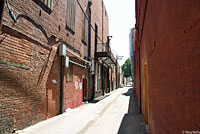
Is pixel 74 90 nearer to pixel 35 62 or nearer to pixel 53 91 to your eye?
pixel 53 91

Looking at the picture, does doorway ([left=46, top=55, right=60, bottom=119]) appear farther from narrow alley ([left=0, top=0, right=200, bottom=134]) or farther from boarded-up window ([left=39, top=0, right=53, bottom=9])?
boarded-up window ([left=39, top=0, right=53, bottom=9])

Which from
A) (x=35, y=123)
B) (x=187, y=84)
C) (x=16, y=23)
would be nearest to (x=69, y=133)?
(x=35, y=123)

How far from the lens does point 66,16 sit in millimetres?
10039

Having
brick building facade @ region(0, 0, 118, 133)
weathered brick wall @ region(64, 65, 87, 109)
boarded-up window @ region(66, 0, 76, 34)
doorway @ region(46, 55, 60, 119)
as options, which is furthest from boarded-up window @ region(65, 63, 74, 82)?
boarded-up window @ region(66, 0, 76, 34)

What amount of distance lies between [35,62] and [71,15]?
17.5ft

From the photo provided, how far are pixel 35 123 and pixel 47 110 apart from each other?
41.8 inches

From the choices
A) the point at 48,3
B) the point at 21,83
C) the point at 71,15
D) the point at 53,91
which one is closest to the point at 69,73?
the point at 53,91

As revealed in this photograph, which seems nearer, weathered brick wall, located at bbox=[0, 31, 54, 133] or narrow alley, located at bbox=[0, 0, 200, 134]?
narrow alley, located at bbox=[0, 0, 200, 134]

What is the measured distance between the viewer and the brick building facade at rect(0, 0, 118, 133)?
5.19 m

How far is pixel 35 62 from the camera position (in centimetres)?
675

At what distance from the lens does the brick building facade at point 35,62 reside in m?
5.19

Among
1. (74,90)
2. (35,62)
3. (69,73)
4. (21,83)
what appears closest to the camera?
(21,83)

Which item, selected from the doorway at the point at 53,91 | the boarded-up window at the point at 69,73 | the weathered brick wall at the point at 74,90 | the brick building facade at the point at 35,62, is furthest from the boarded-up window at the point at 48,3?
the weathered brick wall at the point at 74,90

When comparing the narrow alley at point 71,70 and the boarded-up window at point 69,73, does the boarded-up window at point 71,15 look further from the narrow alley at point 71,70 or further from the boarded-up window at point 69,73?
the boarded-up window at point 69,73
